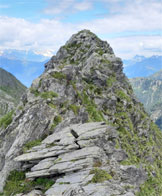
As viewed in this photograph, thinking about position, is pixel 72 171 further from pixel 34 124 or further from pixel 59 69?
pixel 59 69

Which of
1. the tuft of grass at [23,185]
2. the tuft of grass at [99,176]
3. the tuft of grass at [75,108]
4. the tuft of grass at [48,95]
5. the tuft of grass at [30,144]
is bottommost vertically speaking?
the tuft of grass at [23,185]

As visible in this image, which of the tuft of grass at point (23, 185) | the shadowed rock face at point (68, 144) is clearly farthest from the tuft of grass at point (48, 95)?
the tuft of grass at point (23, 185)

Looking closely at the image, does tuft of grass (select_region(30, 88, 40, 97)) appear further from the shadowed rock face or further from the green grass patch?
the green grass patch

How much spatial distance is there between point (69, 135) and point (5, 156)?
912 centimetres

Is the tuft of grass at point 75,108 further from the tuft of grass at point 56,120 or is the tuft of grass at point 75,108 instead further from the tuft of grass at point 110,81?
the tuft of grass at point 110,81

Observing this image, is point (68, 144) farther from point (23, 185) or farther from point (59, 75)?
point (59, 75)

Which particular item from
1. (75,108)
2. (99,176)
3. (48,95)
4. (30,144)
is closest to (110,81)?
(75,108)

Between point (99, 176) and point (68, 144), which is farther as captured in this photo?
point (68, 144)

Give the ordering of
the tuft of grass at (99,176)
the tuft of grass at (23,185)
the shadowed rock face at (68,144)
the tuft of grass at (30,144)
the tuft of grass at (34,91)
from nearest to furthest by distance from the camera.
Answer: the tuft of grass at (99,176)
the shadowed rock face at (68,144)
the tuft of grass at (23,185)
the tuft of grass at (30,144)
the tuft of grass at (34,91)

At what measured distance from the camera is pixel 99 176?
2088 cm

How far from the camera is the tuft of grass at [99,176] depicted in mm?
20436

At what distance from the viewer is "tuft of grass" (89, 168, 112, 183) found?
20436 mm

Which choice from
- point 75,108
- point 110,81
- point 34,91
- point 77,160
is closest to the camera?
point 77,160

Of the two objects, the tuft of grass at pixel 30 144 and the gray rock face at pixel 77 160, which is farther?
the tuft of grass at pixel 30 144
